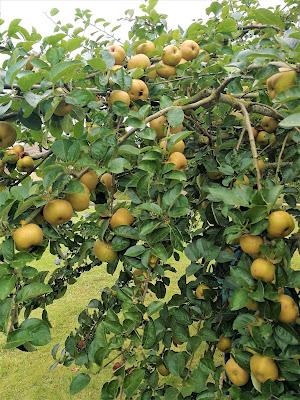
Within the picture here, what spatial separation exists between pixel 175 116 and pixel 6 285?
2.21ft

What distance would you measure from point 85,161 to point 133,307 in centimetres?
46

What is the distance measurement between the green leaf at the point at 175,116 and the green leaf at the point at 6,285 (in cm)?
62

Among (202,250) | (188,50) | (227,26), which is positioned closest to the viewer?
(202,250)

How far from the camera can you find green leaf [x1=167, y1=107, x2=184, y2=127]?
4.19ft

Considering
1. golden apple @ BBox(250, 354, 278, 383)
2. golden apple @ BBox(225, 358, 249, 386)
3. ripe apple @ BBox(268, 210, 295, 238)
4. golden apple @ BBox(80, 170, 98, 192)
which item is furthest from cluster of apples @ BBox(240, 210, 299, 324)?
golden apple @ BBox(80, 170, 98, 192)

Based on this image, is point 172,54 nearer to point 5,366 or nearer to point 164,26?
point 164,26

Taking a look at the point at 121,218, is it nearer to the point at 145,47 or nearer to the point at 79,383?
the point at 79,383

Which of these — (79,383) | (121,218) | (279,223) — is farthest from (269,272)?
(79,383)

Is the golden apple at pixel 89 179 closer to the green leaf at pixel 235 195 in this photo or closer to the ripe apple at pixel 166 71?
the green leaf at pixel 235 195

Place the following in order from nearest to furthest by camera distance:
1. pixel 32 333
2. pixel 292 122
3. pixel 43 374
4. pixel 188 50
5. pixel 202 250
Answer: pixel 292 122 < pixel 32 333 < pixel 202 250 < pixel 188 50 < pixel 43 374

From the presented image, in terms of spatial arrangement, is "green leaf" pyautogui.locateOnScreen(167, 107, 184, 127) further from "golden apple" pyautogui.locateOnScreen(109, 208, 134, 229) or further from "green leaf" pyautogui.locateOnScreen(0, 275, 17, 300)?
"green leaf" pyautogui.locateOnScreen(0, 275, 17, 300)

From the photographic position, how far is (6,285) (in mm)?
1071

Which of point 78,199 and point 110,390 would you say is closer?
point 78,199

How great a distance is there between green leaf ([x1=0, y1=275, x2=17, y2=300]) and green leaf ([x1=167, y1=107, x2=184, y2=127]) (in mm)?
625
